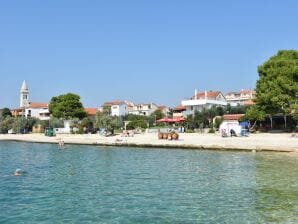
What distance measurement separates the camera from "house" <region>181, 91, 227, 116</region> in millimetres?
108312

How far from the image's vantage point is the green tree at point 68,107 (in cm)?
12238

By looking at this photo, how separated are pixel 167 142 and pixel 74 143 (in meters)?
19.4

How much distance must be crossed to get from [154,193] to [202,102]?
286 feet

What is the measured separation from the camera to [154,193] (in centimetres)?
2238

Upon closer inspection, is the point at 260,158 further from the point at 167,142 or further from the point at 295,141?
the point at 167,142

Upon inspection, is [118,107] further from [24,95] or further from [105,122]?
[105,122]

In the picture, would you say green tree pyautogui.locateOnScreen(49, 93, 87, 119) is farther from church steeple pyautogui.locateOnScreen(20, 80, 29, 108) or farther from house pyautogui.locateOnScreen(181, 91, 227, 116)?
church steeple pyautogui.locateOnScreen(20, 80, 29, 108)

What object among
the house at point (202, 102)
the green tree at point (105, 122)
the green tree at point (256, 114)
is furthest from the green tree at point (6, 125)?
the green tree at point (256, 114)

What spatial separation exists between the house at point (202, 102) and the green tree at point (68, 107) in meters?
29.8

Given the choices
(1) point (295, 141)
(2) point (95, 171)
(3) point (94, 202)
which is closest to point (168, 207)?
(3) point (94, 202)

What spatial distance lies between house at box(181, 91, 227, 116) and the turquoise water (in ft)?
236

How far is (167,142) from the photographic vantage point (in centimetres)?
5881

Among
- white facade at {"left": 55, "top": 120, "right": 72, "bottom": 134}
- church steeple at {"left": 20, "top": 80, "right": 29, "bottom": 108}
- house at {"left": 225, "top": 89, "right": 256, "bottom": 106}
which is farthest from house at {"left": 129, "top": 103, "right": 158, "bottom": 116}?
white facade at {"left": 55, "top": 120, "right": 72, "bottom": 134}

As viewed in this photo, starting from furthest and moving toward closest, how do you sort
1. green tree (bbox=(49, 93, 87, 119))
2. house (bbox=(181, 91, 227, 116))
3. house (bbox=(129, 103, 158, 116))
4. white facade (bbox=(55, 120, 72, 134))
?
house (bbox=(129, 103, 158, 116)) → green tree (bbox=(49, 93, 87, 119)) → house (bbox=(181, 91, 227, 116)) → white facade (bbox=(55, 120, 72, 134))
